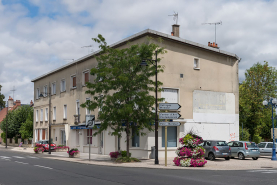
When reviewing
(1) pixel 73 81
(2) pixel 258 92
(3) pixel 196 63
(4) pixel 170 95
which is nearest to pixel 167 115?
(4) pixel 170 95

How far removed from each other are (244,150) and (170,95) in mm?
6850

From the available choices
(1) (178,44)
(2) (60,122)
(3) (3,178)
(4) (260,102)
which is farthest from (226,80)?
(3) (3,178)

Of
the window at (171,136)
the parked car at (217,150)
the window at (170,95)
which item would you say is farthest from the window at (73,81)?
the parked car at (217,150)

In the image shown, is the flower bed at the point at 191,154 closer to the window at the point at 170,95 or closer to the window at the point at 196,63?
the window at the point at 170,95

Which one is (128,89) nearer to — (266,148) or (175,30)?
(175,30)

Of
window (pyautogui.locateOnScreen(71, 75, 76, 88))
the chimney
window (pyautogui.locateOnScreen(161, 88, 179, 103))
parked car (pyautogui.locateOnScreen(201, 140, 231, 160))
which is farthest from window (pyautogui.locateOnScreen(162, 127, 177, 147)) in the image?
window (pyautogui.locateOnScreen(71, 75, 76, 88))

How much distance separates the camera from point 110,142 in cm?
3016

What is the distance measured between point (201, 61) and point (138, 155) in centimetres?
965

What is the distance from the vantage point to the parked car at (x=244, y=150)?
2459cm

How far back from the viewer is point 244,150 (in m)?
24.8

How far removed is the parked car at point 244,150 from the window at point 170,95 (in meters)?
5.45

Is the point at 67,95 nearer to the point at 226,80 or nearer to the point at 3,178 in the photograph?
the point at 226,80

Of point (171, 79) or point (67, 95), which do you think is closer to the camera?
point (171, 79)

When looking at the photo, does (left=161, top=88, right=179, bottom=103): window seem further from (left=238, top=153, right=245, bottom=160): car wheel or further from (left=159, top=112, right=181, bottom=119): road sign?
(left=159, top=112, right=181, bottom=119): road sign
